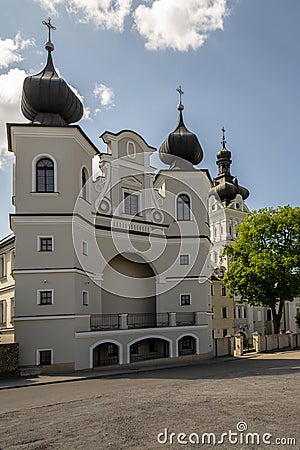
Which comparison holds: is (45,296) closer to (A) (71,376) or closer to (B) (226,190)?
(A) (71,376)

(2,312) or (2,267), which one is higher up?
(2,267)

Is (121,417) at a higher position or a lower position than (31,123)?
lower

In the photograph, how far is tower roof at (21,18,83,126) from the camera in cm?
2133

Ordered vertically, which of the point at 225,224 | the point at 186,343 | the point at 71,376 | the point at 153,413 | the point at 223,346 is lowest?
the point at 223,346

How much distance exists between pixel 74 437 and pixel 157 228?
1843 centimetres

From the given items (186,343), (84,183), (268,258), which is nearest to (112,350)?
(186,343)

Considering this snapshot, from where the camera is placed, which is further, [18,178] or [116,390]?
[18,178]

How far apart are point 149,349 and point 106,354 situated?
3301 millimetres

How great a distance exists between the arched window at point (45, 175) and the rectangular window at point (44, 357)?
7.12 m

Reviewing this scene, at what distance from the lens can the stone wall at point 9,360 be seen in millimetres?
18331

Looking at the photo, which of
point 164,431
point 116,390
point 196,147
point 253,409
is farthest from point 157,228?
point 164,431

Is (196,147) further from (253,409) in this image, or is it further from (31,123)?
(253,409)

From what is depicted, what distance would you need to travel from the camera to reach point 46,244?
68.6 ft

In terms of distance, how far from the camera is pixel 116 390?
49.8 ft
